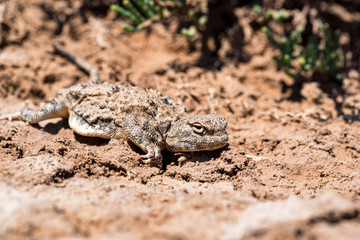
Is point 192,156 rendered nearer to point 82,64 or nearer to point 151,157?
point 151,157

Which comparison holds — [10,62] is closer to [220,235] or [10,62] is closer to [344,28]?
[220,235]

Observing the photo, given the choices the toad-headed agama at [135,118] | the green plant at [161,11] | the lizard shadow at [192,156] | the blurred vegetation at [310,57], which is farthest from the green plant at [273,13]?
the lizard shadow at [192,156]

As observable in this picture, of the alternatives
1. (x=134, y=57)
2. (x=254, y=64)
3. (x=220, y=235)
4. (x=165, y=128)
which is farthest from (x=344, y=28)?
(x=220, y=235)

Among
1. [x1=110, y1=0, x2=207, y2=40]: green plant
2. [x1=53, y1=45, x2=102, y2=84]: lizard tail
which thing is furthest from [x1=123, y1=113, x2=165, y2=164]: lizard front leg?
[x1=110, y1=0, x2=207, y2=40]: green plant

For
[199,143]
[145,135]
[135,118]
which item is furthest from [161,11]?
[199,143]

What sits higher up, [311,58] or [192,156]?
[311,58]
